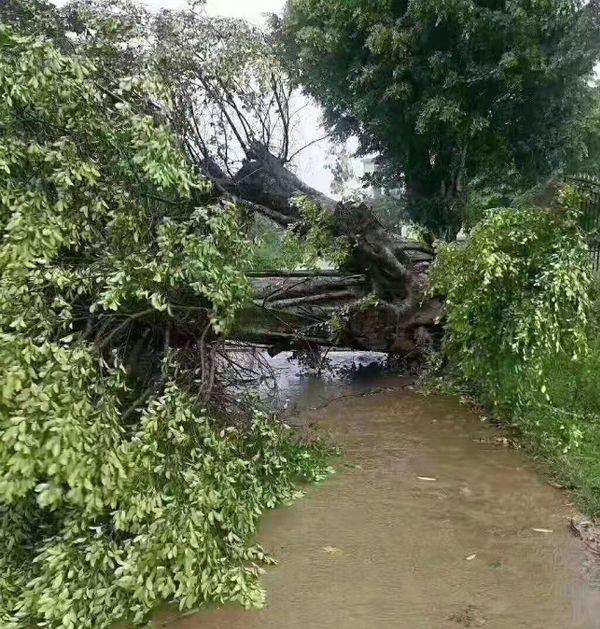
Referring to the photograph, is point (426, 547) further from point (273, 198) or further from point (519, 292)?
point (273, 198)

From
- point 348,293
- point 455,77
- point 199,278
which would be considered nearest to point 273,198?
point 348,293

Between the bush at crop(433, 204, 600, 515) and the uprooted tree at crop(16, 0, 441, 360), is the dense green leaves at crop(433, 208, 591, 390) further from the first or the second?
the uprooted tree at crop(16, 0, 441, 360)

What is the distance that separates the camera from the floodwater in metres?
3.59

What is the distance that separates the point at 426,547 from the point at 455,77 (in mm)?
8612

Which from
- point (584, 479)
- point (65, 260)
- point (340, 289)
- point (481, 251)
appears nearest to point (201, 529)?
point (65, 260)

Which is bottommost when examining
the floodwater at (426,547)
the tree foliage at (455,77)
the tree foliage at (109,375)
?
the floodwater at (426,547)

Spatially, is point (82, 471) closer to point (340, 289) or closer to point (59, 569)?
point (59, 569)

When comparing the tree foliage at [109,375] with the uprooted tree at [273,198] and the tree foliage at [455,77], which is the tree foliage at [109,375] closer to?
the uprooted tree at [273,198]

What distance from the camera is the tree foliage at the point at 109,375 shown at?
124 inches

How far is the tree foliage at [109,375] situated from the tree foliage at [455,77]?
275 inches

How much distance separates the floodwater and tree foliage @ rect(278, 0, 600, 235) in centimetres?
666

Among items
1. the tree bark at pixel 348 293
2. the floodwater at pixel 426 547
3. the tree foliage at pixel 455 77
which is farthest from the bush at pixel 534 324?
the tree foliage at pixel 455 77

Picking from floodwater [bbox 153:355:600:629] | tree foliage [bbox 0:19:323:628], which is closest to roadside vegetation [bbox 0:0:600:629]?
tree foliage [bbox 0:19:323:628]

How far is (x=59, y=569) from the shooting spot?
3168 millimetres
